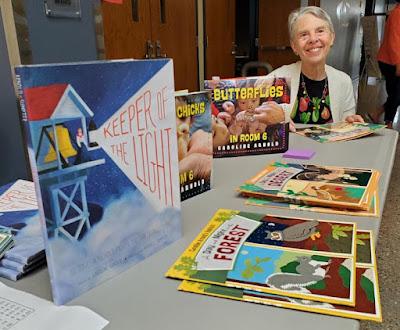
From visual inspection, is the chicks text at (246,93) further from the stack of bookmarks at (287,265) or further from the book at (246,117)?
the stack of bookmarks at (287,265)

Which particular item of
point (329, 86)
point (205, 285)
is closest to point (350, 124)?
point (329, 86)

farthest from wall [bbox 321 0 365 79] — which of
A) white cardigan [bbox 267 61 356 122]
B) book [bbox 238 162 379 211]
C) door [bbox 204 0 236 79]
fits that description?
book [bbox 238 162 379 211]

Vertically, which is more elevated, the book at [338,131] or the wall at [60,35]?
the wall at [60,35]

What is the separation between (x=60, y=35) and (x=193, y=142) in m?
1.36

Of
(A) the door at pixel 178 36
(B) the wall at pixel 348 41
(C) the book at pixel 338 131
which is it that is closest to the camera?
(C) the book at pixel 338 131

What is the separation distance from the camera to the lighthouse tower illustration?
0.46 m

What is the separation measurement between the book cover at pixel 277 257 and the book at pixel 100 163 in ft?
0.29

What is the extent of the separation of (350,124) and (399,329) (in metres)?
0.79

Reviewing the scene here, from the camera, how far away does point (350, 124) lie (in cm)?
156

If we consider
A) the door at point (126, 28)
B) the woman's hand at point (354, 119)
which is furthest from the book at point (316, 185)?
the door at point (126, 28)

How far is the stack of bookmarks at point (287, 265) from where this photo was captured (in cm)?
51

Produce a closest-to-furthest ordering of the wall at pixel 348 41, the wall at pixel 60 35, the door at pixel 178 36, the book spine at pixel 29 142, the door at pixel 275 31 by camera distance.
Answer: the book spine at pixel 29 142 < the wall at pixel 60 35 < the door at pixel 178 36 < the door at pixel 275 31 < the wall at pixel 348 41

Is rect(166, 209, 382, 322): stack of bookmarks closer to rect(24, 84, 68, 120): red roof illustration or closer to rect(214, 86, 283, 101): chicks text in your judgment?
rect(24, 84, 68, 120): red roof illustration

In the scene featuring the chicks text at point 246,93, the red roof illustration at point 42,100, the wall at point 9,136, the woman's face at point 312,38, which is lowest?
the wall at point 9,136
